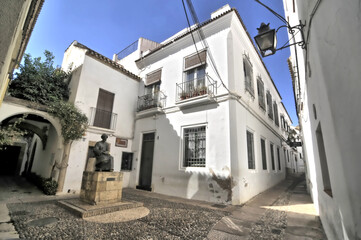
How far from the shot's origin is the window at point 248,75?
29.9ft

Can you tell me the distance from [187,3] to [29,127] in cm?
1177

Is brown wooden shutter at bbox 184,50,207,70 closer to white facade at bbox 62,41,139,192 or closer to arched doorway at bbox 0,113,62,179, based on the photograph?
white facade at bbox 62,41,139,192

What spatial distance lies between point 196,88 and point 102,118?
5.45 meters

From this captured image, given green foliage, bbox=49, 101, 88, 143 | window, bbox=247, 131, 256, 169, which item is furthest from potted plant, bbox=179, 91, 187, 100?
green foliage, bbox=49, 101, 88, 143

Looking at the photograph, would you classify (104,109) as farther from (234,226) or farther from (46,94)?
(234,226)

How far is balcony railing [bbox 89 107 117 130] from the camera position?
29.5 feet

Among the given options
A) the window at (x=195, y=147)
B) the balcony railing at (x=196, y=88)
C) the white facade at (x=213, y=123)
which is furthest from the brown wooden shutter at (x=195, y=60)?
the window at (x=195, y=147)

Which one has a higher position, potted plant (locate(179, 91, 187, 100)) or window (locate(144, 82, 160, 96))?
window (locate(144, 82, 160, 96))

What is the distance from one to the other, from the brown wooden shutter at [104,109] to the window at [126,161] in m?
1.97

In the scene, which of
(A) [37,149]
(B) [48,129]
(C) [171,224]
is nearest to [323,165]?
(C) [171,224]

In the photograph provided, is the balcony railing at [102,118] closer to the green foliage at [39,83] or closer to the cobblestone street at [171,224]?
the green foliage at [39,83]

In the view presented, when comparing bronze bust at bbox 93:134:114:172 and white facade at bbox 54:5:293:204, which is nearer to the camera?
bronze bust at bbox 93:134:114:172

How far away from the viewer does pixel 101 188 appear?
5055 millimetres

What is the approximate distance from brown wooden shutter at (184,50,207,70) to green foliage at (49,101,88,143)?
6017 mm
